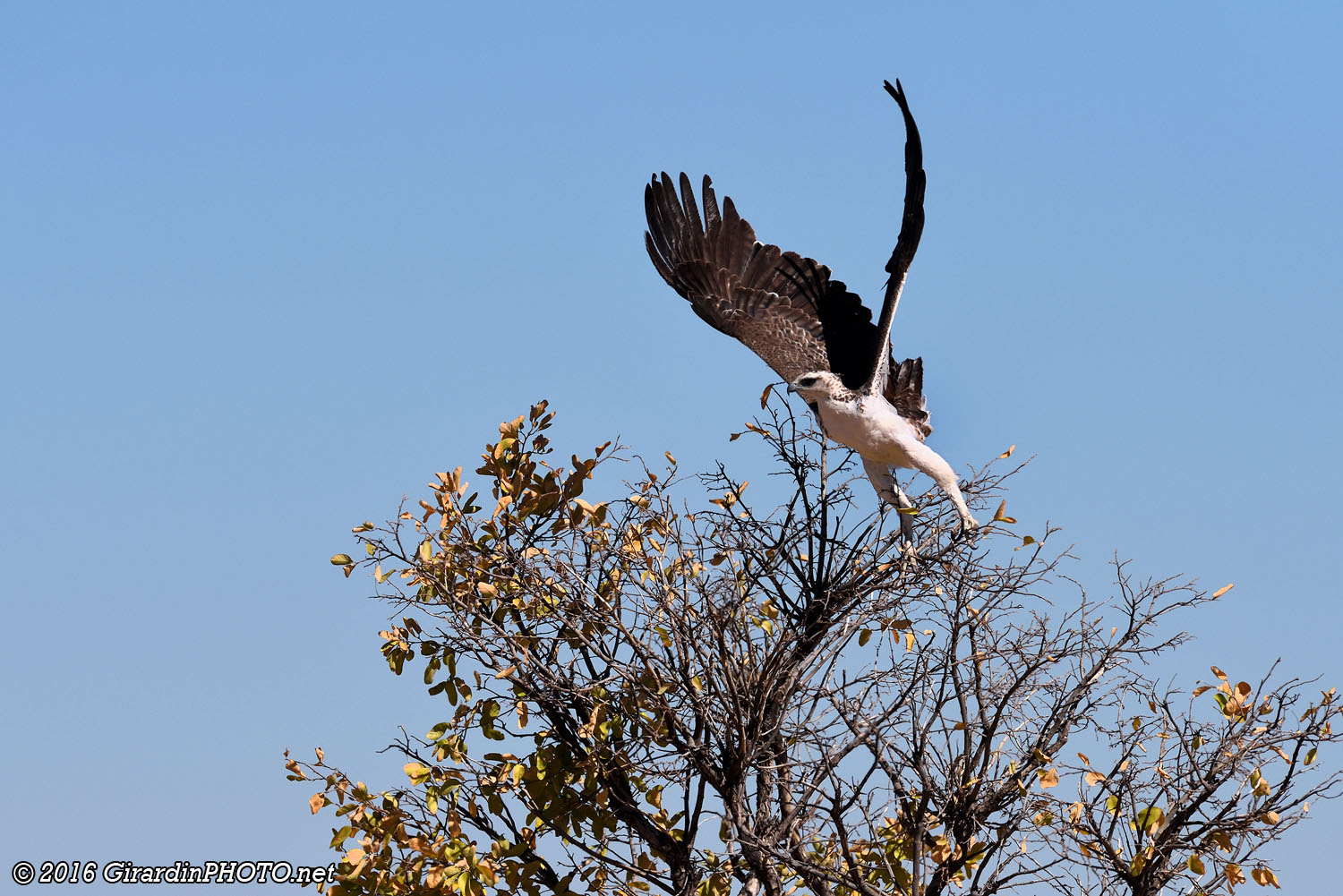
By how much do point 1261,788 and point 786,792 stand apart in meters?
2.01

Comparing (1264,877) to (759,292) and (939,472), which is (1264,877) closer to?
(939,472)

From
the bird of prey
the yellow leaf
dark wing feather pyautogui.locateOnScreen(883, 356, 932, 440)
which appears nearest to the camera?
the yellow leaf

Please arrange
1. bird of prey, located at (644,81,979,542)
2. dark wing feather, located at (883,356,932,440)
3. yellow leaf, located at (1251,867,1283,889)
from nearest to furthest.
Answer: yellow leaf, located at (1251,867,1283,889) → bird of prey, located at (644,81,979,542) → dark wing feather, located at (883,356,932,440)

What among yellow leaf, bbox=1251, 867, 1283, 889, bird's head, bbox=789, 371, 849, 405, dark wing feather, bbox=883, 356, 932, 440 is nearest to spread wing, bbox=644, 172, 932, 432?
dark wing feather, bbox=883, 356, 932, 440

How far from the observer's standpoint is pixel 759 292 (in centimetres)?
788

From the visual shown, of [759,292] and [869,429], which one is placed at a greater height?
[759,292]

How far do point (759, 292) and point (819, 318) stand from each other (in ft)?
1.32

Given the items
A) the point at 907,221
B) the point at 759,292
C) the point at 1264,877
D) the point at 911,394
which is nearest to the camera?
the point at 1264,877

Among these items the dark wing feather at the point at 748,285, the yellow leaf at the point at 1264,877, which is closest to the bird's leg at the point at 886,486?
the dark wing feather at the point at 748,285

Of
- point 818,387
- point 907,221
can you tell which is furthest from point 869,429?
point 907,221

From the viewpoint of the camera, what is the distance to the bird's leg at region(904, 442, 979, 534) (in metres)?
6.48

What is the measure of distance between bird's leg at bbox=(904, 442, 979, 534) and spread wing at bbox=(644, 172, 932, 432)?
2.08ft

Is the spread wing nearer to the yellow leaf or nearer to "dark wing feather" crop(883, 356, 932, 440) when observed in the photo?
"dark wing feather" crop(883, 356, 932, 440)

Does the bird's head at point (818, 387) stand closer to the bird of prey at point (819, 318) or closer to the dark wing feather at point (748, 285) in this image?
the bird of prey at point (819, 318)
